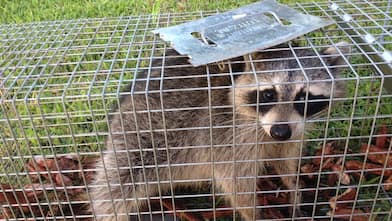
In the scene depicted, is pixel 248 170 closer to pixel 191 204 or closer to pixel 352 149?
pixel 191 204

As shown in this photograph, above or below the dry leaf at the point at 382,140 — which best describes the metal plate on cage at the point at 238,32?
above

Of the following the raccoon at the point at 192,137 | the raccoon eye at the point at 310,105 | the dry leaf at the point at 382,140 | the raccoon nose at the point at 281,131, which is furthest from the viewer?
the dry leaf at the point at 382,140

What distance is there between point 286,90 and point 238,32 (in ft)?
0.98

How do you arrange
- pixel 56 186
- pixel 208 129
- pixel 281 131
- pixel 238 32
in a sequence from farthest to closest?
pixel 56 186
pixel 208 129
pixel 238 32
pixel 281 131

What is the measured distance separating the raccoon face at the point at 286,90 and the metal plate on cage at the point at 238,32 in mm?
76

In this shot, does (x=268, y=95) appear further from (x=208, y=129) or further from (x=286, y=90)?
(x=208, y=129)

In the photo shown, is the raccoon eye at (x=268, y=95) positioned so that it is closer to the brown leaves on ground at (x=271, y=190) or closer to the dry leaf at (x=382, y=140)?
the brown leaves on ground at (x=271, y=190)

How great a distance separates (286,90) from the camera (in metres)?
1.65

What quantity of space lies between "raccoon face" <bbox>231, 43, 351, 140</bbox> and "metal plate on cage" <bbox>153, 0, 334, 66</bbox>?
76 mm

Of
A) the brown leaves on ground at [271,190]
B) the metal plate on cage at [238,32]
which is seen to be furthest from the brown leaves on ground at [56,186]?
the metal plate on cage at [238,32]

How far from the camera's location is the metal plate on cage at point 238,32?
1554 millimetres

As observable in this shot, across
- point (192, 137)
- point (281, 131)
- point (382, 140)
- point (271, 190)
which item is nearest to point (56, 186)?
point (192, 137)

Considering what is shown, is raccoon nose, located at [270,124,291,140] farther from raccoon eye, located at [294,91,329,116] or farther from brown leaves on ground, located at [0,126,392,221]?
brown leaves on ground, located at [0,126,392,221]

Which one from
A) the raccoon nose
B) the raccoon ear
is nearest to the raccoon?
the raccoon ear
